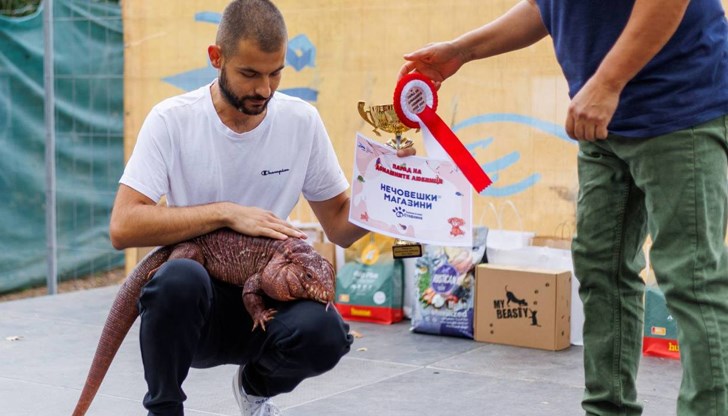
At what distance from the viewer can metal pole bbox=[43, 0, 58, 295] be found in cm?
650

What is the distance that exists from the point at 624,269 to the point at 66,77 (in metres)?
5.05

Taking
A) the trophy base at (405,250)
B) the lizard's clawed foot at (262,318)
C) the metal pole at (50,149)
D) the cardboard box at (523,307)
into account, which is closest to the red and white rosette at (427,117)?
the trophy base at (405,250)

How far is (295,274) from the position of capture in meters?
2.73

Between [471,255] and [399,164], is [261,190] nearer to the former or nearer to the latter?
[399,164]

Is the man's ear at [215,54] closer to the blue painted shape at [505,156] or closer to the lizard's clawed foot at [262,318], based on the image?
the lizard's clawed foot at [262,318]

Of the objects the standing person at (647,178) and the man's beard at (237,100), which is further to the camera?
the man's beard at (237,100)

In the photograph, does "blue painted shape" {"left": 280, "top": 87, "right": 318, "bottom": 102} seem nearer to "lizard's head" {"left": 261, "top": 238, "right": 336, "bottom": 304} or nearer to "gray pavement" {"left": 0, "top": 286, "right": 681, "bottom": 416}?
"gray pavement" {"left": 0, "top": 286, "right": 681, "bottom": 416}

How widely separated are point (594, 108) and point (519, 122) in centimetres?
304

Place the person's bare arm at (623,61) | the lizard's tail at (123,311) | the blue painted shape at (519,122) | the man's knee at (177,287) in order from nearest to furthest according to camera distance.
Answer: the person's bare arm at (623,61), the man's knee at (177,287), the lizard's tail at (123,311), the blue painted shape at (519,122)

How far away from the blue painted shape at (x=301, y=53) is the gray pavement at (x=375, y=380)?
168 centimetres

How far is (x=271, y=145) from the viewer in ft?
10.1

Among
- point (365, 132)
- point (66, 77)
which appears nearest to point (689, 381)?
point (365, 132)

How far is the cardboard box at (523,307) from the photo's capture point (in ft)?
16.0

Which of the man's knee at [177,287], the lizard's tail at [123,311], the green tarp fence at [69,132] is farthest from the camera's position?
the green tarp fence at [69,132]
